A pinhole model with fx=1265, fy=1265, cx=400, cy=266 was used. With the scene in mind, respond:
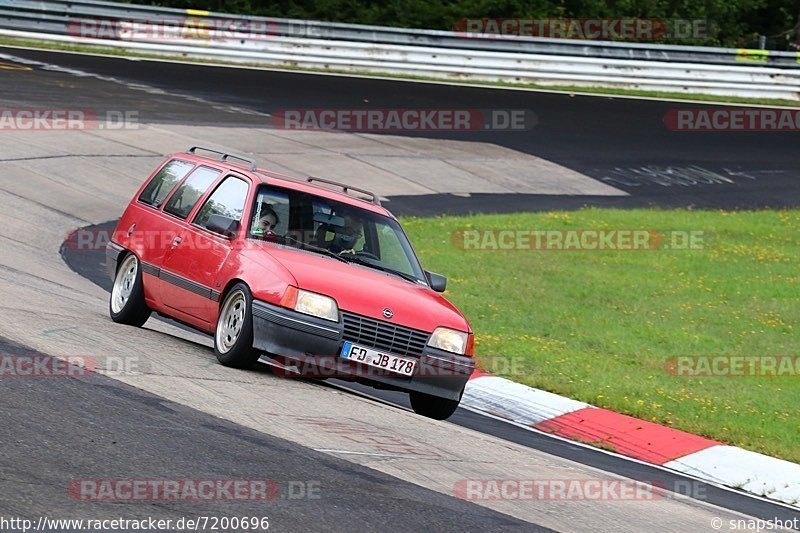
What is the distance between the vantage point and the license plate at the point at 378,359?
9.44m

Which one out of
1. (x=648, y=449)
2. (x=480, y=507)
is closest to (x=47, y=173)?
(x=648, y=449)

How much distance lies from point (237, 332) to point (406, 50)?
84.6 ft

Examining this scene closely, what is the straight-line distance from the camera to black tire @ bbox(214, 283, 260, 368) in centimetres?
959

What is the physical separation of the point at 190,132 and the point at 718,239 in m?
10.5

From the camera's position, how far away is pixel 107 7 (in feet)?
112

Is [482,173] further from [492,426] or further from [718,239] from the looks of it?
[492,426]
